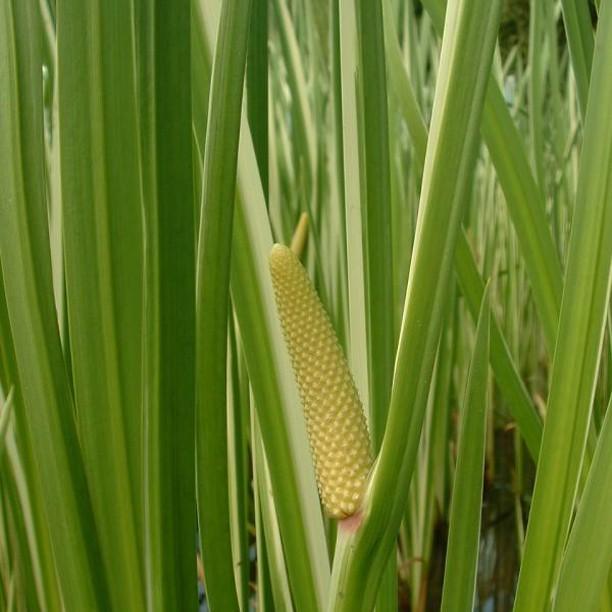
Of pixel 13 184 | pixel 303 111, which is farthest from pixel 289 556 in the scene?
pixel 303 111

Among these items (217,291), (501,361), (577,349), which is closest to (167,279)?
(217,291)

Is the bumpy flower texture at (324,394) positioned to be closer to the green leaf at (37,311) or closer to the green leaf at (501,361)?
the green leaf at (37,311)

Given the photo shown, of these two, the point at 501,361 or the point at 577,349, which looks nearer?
the point at 577,349

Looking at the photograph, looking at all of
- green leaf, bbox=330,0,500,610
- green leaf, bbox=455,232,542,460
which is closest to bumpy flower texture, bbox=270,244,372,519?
green leaf, bbox=330,0,500,610

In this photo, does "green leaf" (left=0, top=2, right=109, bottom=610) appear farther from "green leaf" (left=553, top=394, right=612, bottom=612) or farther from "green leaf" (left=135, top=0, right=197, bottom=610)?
"green leaf" (left=553, top=394, right=612, bottom=612)

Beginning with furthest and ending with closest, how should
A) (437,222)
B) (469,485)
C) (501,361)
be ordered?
(501,361), (469,485), (437,222)

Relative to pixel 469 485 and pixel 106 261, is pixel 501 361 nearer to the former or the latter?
pixel 469 485

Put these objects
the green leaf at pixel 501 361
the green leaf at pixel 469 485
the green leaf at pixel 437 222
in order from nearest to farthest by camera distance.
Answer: the green leaf at pixel 437 222
the green leaf at pixel 469 485
the green leaf at pixel 501 361

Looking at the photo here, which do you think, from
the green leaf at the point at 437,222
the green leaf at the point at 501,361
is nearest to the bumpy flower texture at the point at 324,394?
the green leaf at the point at 437,222
